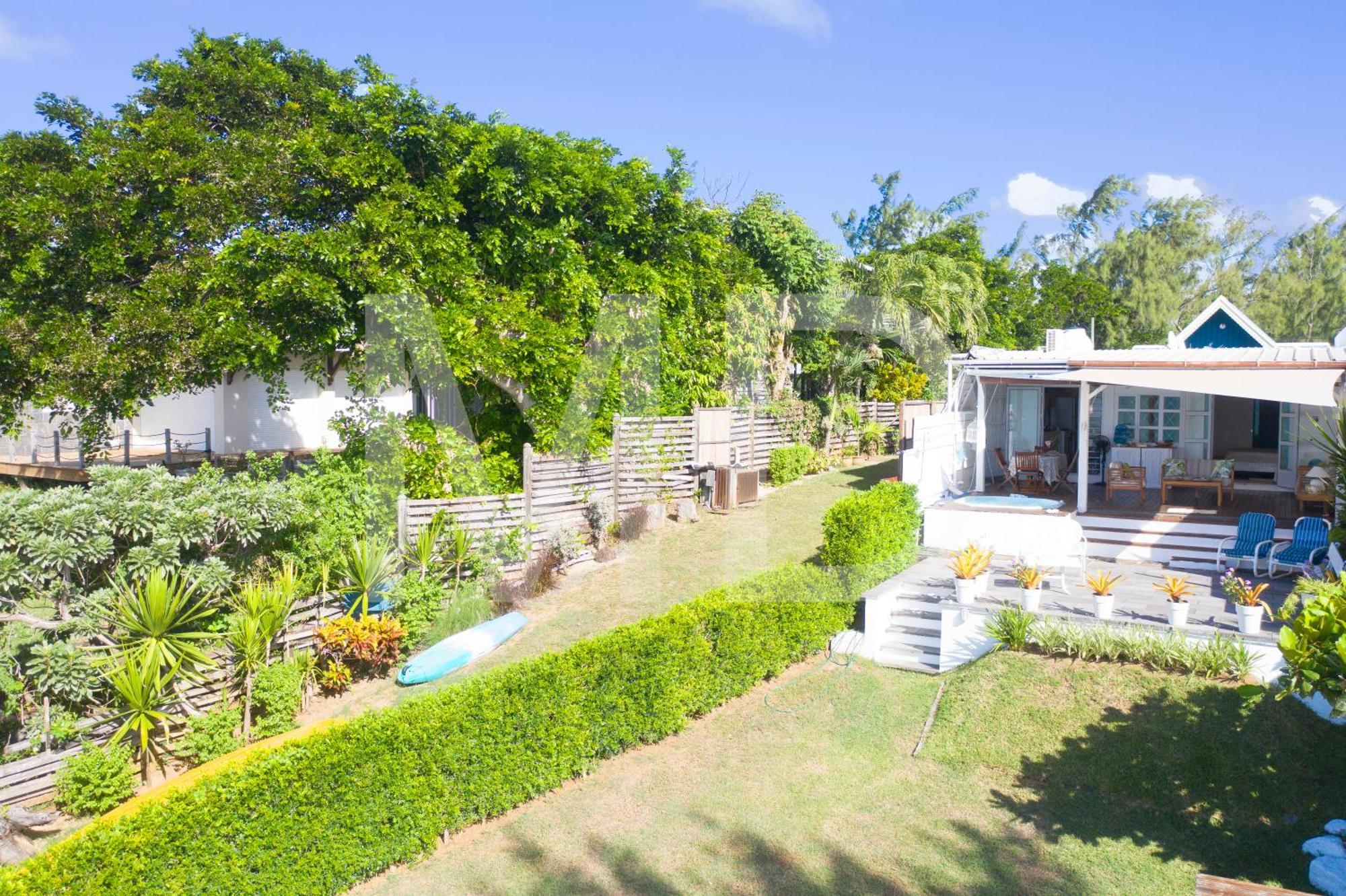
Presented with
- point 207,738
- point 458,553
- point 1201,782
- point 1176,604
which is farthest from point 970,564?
point 207,738

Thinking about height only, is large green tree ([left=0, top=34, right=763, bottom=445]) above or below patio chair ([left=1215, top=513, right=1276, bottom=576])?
above

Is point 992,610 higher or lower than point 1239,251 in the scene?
lower

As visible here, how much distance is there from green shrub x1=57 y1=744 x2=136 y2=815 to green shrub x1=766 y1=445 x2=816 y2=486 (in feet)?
49.4

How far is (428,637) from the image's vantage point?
1199 centimetres

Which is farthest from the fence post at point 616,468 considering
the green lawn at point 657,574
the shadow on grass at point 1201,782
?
the shadow on grass at point 1201,782

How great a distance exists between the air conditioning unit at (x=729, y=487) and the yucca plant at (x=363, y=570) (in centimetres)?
816

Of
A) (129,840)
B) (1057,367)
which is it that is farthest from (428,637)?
(1057,367)

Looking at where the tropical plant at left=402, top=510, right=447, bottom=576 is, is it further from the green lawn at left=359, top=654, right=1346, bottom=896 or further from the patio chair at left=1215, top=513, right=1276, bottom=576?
the patio chair at left=1215, top=513, right=1276, bottom=576

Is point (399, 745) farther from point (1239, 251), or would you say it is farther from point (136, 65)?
point (1239, 251)

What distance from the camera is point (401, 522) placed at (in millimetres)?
13008

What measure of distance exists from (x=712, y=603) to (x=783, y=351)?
14552 mm

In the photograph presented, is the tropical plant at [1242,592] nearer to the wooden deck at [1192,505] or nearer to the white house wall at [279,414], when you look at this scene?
the wooden deck at [1192,505]

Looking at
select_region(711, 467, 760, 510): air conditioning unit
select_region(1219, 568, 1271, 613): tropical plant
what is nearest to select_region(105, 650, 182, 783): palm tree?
select_region(711, 467, 760, 510): air conditioning unit

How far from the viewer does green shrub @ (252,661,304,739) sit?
9742mm
